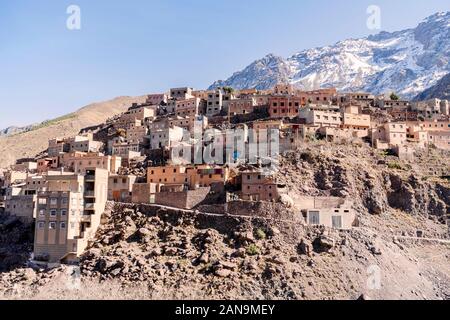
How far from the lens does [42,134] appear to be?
126625 millimetres

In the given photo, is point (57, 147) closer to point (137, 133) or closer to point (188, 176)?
point (137, 133)

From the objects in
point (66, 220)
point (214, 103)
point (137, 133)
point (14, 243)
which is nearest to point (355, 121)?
point (214, 103)

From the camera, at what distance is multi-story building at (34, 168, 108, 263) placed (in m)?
56.9

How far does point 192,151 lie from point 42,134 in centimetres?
6673

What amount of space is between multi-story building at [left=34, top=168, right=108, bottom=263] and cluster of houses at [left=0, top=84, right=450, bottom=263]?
9 centimetres

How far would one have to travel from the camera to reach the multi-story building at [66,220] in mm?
56875

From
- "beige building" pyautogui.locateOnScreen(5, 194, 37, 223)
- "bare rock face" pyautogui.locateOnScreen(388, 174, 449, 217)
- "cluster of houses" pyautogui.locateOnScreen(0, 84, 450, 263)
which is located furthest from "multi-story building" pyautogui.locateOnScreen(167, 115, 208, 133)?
"bare rock face" pyautogui.locateOnScreen(388, 174, 449, 217)

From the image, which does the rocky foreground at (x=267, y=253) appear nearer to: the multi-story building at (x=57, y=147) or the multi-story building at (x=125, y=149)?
the multi-story building at (x=125, y=149)

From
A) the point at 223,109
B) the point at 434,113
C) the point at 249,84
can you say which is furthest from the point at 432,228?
the point at 249,84

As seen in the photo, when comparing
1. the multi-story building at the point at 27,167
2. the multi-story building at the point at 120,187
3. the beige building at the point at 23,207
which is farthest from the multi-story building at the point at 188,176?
the multi-story building at the point at 27,167

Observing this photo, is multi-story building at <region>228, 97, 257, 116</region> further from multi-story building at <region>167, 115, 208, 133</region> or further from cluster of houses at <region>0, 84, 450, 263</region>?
multi-story building at <region>167, 115, 208, 133</region>

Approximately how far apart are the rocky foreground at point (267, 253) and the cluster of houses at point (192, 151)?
2.06 meters

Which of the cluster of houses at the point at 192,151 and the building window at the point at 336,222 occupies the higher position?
the cluster of houses at the point at 192,151
